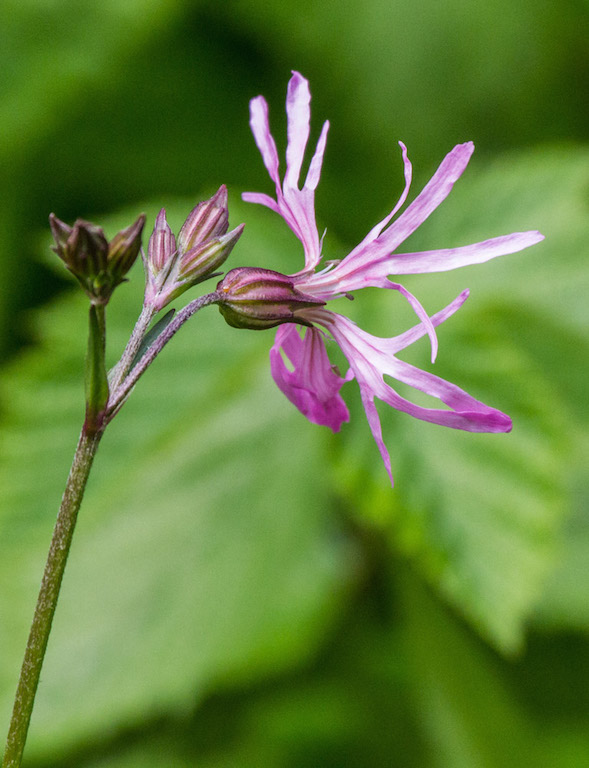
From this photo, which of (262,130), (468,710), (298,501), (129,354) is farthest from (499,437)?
(129,354)

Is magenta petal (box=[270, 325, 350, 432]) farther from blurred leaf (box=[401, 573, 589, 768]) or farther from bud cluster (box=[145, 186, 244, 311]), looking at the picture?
blurred leaf (box=[401, 573, 589, 768])

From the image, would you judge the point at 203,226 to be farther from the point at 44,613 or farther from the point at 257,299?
the point at 44,613

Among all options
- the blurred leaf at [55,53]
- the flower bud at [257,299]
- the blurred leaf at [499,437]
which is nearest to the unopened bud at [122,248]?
the flower bud at [257,299]

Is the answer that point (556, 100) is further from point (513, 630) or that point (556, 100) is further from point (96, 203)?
point (513, 630)

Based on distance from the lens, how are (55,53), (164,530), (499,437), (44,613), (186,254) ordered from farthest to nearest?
(55,53) < (164,530) < (499,437) < (186,254) < (44,613)

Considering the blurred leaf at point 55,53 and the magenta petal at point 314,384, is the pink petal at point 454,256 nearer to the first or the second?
the magenta petal at point 314,384

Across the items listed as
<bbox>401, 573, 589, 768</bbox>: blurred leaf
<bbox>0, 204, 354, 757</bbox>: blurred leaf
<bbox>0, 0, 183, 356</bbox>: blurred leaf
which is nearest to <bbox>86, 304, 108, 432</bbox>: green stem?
<bbox>0, 204, 354, 757</bbox>: blurred leaf
